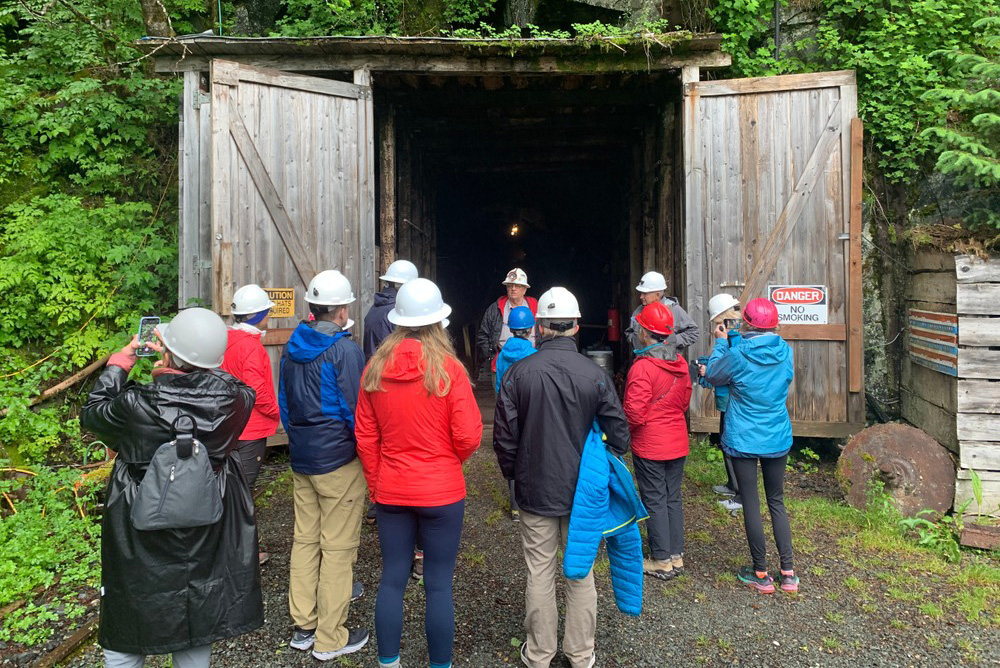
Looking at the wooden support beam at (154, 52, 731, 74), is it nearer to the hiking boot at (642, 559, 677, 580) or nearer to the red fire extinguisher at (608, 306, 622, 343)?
the hiking boot at (642, 559, 677, 580)

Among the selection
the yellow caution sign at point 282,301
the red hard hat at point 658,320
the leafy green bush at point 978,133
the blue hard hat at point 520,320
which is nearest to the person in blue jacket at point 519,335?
the blue hard hat at point 520,320

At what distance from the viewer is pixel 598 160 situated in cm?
1181

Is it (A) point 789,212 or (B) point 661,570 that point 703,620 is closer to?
(B) point 661,570

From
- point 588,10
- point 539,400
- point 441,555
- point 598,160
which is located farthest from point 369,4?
point 441,555

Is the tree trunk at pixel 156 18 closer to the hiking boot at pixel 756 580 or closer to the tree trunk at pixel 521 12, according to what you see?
the tree trunk at pixel 521 12

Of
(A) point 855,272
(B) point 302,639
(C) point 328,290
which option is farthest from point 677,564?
(A) point 855,272

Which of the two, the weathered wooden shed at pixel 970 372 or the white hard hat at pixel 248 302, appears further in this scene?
the weathered wooden shed at pixel 970 372

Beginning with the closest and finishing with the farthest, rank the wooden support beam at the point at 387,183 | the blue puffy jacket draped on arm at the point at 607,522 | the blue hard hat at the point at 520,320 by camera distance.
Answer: the blue puffy jacket draped on arm at the point at 607,522, the blue hard hat at the point at 520,320, the wooden support beam at the point at 387,183

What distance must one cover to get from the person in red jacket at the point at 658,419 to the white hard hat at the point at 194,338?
2671mm

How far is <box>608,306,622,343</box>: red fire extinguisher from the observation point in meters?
12.6

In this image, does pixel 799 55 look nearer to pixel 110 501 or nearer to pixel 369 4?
pixel 369 4

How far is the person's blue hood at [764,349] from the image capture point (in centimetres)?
397

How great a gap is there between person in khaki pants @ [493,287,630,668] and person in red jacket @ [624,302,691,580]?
945 mm

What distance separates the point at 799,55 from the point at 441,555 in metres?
7.70
